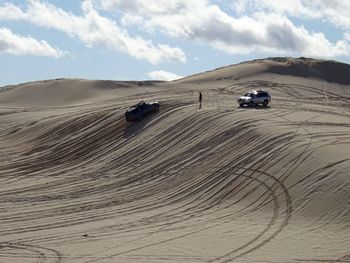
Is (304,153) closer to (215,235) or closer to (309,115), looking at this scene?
(215,235)

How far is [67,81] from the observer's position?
8856 cm

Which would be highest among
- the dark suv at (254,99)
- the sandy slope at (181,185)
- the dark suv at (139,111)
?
the dark suv at (254,99)

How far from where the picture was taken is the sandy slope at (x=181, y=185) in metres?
22.4

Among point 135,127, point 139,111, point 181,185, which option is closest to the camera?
point 181,185

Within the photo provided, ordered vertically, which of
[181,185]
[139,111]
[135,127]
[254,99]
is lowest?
[181,185]

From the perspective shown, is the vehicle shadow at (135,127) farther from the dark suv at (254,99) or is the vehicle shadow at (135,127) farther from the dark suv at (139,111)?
the dark suv at (254,99)

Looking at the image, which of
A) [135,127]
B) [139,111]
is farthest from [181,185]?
[139,111]

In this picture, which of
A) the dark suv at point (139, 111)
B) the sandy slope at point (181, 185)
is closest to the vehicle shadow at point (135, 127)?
the sandy slope at point (181, 185)

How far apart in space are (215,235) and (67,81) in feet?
220

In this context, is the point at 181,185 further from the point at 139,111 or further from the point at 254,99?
the point at 254,99

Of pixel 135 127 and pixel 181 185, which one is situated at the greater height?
pixel 135 127

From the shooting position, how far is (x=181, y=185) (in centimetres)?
3222

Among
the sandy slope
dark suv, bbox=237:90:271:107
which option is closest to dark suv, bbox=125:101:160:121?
the sandy slope

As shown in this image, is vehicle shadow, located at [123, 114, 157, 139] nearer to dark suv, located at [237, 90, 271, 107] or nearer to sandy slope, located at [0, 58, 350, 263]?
sandy slope, located at [0, 58, 350, 263]
